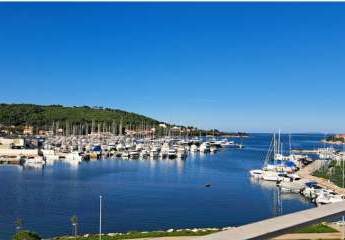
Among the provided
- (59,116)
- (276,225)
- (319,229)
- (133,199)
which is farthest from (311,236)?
(59,116)

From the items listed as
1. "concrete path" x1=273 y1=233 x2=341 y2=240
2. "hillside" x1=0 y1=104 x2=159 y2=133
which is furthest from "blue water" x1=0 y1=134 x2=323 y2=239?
"hillside" x1=0 y1=104 x2=159 y2=133

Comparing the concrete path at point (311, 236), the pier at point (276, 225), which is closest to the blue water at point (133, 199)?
the concrete path at point (311, 236)

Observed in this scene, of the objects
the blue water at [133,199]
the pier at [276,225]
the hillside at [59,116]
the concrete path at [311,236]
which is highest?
the hillside at [59,116]

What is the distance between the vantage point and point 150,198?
43.4 meters

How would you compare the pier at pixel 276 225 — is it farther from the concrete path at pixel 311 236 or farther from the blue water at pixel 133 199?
the blue water at pixel 133 199

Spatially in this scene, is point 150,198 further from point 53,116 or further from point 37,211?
point 53,116

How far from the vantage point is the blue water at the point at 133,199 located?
32.0 m

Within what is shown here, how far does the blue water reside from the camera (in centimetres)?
3197

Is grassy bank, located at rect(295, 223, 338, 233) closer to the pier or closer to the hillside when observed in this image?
the pier

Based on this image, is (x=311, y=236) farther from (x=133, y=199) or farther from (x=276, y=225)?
(x=133, y=199)

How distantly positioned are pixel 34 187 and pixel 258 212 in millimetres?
22040

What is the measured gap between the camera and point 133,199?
42.5 m

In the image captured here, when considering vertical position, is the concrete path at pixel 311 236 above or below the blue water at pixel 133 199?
above

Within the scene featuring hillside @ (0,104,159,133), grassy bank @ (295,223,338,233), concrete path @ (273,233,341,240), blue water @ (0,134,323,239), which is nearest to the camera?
concrete path @ (273,233,341,240)
